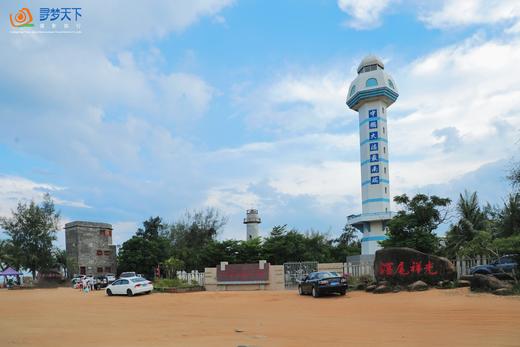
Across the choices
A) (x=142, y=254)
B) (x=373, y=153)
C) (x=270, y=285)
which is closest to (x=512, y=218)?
(x=270, y=285)

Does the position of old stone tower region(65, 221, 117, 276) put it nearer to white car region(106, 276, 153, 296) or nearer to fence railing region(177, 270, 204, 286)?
fence railing region(177, 270, 204, 286)

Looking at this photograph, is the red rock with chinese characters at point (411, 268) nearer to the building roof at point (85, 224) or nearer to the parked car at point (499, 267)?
the parked car at point (499, 267)

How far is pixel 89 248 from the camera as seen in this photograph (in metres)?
55.9

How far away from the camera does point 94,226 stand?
57.2 meters

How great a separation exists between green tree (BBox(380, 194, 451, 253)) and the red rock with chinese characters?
10719mm

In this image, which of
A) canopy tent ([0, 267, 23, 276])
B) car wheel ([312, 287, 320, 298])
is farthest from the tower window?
canopy tent ([0, 267, 23, 276])

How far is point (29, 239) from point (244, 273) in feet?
102

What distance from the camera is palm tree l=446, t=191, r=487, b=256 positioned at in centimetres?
3362

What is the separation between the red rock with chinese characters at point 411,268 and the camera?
2050cm

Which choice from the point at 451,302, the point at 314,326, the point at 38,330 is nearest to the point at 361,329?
the point at 314,326

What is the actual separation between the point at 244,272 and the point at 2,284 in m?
33.1

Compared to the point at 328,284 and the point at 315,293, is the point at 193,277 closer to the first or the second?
the point at 315,293

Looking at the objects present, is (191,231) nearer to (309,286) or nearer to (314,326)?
(309,286)

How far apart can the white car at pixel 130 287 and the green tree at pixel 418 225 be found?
1701 centimetres
